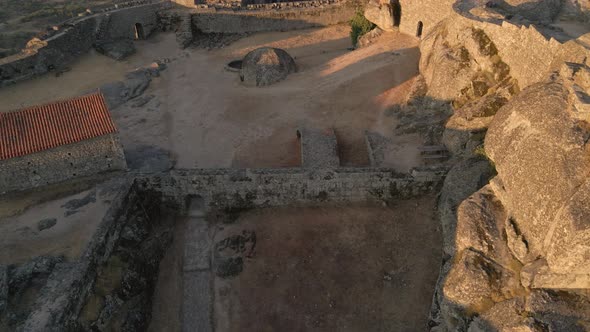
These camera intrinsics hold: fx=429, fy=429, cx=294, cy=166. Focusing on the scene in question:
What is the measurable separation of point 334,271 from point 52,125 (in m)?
15.9

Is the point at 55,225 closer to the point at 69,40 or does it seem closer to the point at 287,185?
the point at 287,185

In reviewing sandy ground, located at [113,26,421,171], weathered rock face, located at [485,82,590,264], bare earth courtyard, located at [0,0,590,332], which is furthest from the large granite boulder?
sandy ground, located at [113,26,421,171]

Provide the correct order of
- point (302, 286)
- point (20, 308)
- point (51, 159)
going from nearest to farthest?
1. point (20, 308)
2. point (302, 286)
3. point (51, 159)

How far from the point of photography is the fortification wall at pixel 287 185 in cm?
2275

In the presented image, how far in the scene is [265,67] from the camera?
35844 millimetres

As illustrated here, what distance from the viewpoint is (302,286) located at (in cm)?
1953

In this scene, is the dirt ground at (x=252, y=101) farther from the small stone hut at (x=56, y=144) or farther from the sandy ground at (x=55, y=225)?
the sandy ground at (x=55, y=225)

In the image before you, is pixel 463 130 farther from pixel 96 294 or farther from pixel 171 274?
pixel 96 294

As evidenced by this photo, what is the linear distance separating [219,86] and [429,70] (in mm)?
17030

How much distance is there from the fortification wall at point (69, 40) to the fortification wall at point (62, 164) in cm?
1863

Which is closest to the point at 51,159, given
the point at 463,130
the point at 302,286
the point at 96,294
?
the point at 96,294

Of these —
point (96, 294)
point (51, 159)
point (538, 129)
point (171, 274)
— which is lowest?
point (171, 274)

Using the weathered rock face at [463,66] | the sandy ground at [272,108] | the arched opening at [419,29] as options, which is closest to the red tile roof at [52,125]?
the sandy ground at [272,108]

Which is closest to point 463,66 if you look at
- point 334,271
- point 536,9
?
point 536,9
